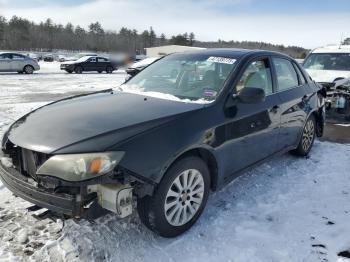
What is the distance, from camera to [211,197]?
4121 mm

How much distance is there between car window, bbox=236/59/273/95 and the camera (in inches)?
156

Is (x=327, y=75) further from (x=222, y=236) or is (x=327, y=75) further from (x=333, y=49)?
(x=222, y=236)

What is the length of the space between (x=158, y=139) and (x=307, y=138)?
3436mm

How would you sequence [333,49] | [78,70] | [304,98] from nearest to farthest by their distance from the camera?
[304,98], [333,49], [78,70]

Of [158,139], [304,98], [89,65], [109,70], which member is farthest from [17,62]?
[158,139]

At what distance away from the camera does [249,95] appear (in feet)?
12.0

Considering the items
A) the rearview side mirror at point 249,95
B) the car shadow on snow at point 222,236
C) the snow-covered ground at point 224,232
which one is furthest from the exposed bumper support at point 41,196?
the rearview side mirror at point 249,95

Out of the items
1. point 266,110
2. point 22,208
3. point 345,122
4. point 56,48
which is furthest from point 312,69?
point 56,48

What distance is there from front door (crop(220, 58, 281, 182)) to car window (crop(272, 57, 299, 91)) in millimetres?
225

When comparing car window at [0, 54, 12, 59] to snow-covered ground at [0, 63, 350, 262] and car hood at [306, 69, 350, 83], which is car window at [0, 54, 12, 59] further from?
snow-covered ground at [0, 63, 350, 262]

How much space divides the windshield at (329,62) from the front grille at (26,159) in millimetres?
8966

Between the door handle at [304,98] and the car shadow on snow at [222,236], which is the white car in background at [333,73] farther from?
the car shadow on snow at [222,236]

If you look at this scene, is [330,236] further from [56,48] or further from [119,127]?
[56,48]

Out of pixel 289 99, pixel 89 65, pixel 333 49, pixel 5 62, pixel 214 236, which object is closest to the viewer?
pixel 214 236
